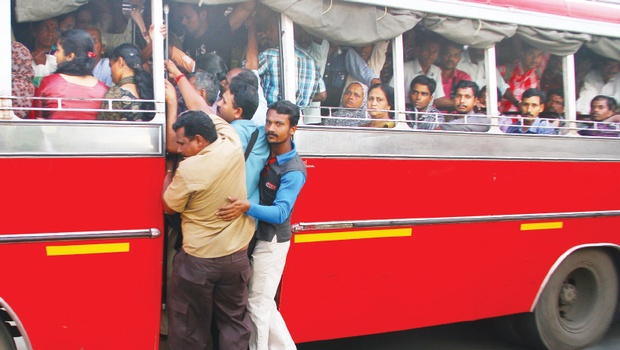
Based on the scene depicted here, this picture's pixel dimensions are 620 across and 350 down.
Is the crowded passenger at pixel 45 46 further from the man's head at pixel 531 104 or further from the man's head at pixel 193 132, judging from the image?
the man's head at pixel 531 104

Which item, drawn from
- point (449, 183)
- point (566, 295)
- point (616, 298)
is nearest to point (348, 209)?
point (449, 183)

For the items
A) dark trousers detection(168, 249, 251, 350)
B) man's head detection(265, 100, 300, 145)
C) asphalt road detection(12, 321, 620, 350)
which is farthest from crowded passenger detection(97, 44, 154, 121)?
asphalt road detection(12, 321, 620, 350)

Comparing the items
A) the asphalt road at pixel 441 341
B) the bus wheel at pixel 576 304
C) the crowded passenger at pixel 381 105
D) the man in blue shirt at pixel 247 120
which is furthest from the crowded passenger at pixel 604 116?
the man in blue shirt at pixel 247 120

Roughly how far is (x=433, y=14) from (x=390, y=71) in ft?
1.63

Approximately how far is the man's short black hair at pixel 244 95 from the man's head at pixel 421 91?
1.33m

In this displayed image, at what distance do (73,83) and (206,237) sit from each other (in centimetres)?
112

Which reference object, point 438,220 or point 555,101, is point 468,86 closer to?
point 555,101

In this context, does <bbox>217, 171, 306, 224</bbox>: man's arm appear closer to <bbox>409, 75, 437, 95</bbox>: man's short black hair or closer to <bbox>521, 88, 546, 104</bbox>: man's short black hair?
<bbox>409, 75, 437, 95</bbox>: man's short black hair

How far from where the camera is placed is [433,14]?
4.44 meters

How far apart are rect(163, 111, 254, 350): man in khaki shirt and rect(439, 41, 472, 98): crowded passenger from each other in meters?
1.94

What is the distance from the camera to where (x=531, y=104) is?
5.06 m

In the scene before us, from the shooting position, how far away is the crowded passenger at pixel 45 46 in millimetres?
3547

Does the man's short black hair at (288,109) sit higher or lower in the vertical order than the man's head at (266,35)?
lower

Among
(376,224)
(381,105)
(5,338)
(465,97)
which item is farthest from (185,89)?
(465,97)
